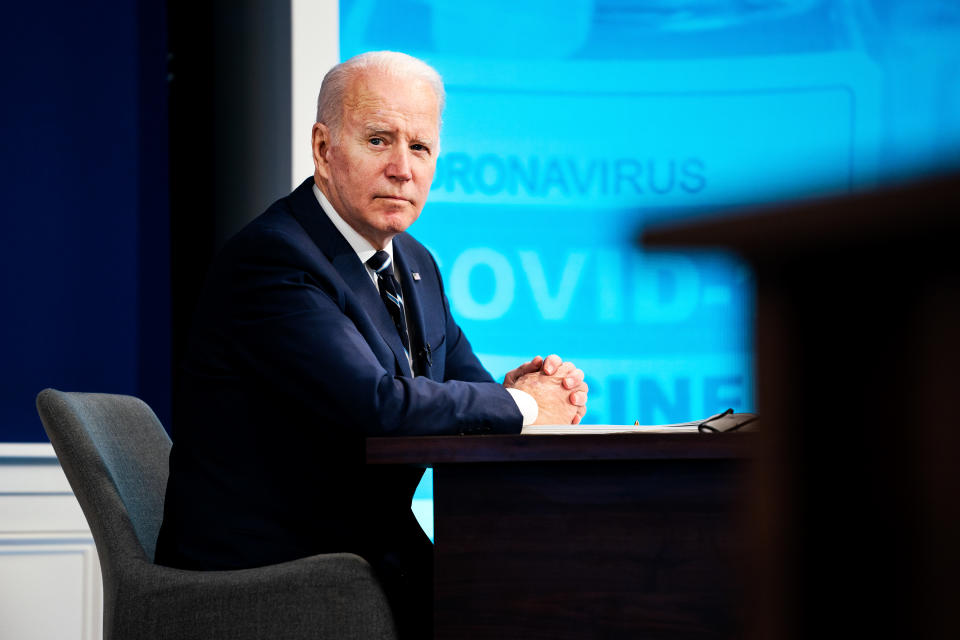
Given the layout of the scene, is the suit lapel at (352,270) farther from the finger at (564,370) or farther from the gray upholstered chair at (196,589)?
the gray upholstered chair at (196,589)

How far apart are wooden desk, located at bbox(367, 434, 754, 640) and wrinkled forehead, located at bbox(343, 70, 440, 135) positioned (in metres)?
0.79

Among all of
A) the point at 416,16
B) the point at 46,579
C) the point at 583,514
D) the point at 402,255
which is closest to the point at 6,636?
the point at 46,579

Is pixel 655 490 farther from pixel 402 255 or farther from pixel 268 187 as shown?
pixel 268 187

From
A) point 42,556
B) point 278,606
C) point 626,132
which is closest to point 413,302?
point 278,606

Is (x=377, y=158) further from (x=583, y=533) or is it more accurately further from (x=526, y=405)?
(x=583, y=533)

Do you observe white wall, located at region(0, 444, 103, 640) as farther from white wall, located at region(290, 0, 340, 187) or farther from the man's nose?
the man's nose

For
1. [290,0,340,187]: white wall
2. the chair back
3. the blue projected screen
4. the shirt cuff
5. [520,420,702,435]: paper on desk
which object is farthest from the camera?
the blue projected screen

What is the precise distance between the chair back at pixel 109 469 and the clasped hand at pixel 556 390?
0.64 m

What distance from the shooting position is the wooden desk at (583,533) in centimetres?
123

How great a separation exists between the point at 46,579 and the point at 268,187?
A: 1.35 meters

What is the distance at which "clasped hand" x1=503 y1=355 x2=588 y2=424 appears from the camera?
1.77 meters

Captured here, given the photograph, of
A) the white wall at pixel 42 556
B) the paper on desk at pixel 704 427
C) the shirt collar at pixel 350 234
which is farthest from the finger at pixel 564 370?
the white wall at pixel 42 556

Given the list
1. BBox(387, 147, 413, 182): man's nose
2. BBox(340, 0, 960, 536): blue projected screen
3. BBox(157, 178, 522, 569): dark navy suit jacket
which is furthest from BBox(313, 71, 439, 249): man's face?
BBox(340, 0, 960, 536): blue projected screen

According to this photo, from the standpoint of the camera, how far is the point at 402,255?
1998 millimetres
